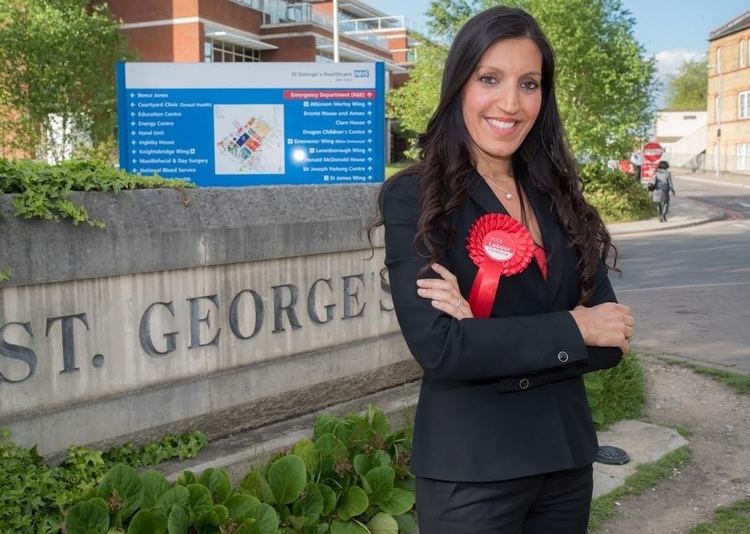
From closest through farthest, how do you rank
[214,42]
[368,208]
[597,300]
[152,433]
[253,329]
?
[597,300] < [152,433] < [253,329] < [368,208] < [214,42]

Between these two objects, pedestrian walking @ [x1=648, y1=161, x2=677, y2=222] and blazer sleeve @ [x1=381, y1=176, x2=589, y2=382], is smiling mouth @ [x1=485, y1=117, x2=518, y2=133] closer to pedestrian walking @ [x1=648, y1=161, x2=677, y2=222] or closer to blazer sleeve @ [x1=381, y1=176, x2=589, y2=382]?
blazer sleeve @ [x1=381, y1=176, x2=589, y2=382]

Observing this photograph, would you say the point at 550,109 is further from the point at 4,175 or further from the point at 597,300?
the point at 4,175

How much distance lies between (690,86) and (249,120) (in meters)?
112

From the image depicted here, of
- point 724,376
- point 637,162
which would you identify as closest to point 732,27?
point 637,162

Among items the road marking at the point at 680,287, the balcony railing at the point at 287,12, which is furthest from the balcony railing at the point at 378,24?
the road marking at the point at 680,287

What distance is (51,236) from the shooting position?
130 inches

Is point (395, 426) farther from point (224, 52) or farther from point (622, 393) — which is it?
point (224, 52)

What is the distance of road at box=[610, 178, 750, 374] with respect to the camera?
25.5ft

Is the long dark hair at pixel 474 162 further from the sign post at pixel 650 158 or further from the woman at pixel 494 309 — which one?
the sign post at pixel 650 158

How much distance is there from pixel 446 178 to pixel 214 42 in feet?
129

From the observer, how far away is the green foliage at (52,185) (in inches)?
127

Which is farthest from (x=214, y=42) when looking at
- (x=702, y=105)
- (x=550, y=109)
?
(x=702, y=105)

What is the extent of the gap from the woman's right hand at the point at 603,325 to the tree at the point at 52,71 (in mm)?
22452

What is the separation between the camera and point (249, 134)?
17.9 ft
